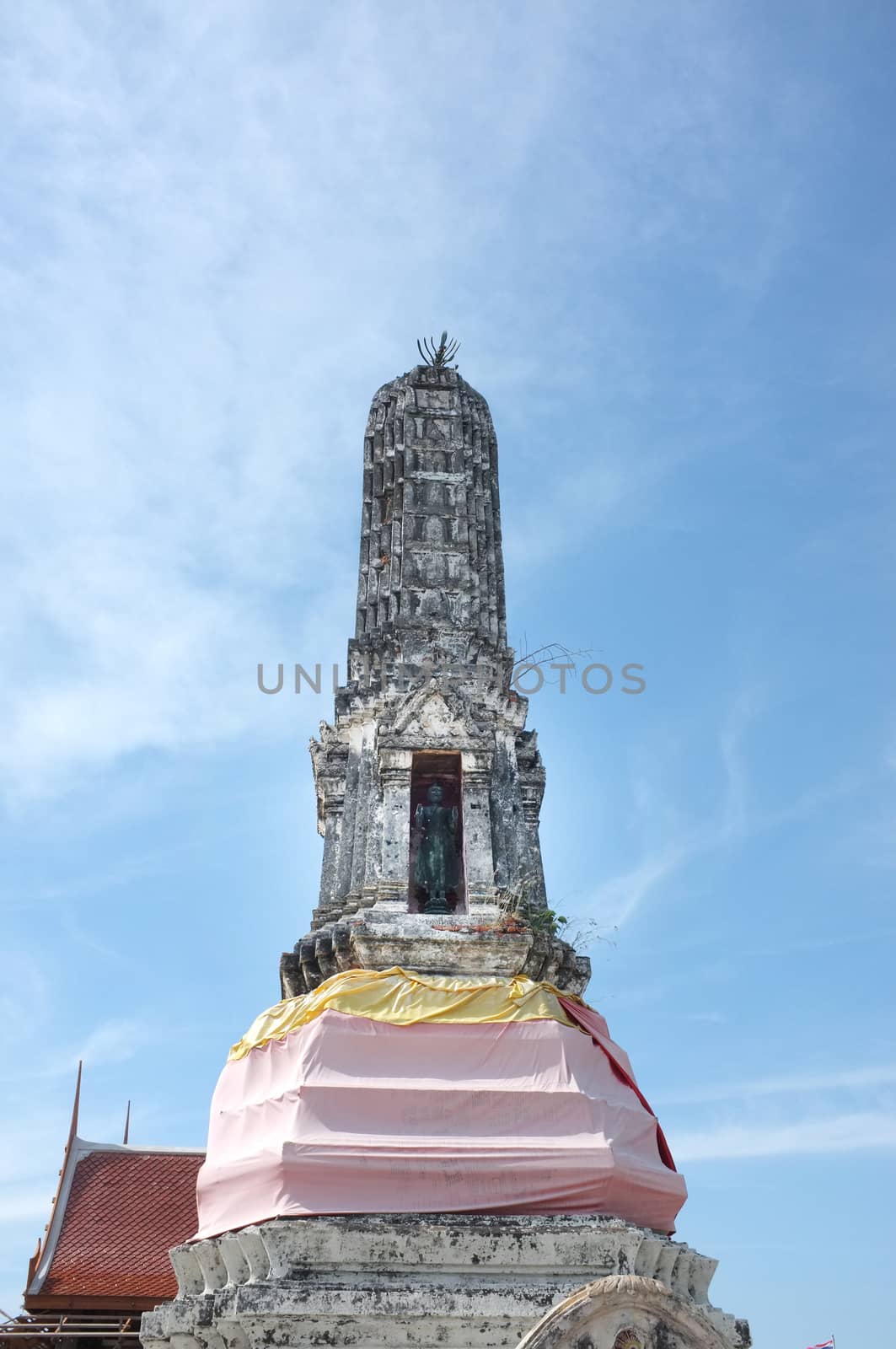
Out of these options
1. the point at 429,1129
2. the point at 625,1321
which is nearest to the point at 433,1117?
the point at 429,1129

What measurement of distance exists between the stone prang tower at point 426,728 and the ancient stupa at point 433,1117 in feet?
0.14

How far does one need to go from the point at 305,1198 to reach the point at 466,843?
15.9ft

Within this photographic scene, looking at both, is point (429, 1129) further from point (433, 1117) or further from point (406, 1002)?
point (406, 1002)

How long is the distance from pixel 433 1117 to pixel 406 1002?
48.2 inches

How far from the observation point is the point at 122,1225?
16.3 metres

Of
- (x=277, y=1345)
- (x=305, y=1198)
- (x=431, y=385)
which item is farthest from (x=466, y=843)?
(x=431, y=385)

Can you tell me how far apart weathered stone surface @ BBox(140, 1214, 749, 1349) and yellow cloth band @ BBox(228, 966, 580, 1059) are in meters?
1.88

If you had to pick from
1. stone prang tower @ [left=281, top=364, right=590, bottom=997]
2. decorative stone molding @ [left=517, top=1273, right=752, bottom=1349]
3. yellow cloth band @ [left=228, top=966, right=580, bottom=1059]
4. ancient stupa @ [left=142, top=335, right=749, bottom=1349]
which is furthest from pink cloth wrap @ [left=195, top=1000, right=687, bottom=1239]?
decorative stone molding @ [left=517, top=1273, right=752, bottom=1349]

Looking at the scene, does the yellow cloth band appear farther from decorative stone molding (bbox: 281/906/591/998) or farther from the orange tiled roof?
the orange tiled roof

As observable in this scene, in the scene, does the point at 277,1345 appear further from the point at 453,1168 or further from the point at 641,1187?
the point at 641,1187

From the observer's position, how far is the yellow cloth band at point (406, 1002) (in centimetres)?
1120

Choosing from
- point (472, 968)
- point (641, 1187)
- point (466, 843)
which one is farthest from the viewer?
point (466, 843)

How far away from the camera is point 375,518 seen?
18.1 metres

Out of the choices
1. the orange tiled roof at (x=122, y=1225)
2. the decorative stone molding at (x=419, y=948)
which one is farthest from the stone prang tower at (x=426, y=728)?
the orange tiled roof at (x=122, y=1225)
